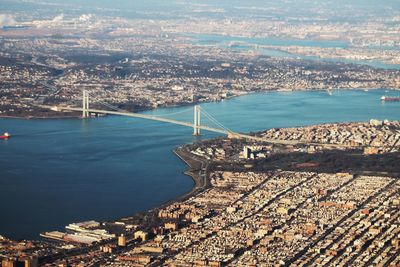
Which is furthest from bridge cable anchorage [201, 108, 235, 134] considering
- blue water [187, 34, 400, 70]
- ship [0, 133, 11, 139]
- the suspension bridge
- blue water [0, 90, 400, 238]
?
blue water [187, 34, 400, 70]

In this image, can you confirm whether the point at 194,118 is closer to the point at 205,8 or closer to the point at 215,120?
the point at 215,120

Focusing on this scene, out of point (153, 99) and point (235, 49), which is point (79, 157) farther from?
point (235, 49)

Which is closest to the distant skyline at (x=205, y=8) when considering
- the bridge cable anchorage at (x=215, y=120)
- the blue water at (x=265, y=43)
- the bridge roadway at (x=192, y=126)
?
the blue water at (x=265, y=43)

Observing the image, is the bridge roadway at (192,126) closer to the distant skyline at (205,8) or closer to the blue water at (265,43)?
the blue water at (265,43)

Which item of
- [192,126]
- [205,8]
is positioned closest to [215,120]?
[192,126]

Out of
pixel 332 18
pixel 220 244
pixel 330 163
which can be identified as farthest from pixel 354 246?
pixel 332 18

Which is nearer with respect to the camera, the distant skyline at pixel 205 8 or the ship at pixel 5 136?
the ship at pixel 5 136

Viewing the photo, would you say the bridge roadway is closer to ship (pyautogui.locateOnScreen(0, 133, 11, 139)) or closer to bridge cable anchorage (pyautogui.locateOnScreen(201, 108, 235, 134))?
bridge cable anchorage (pyautogui.locateOnScreen(201, 108, 235, 134))

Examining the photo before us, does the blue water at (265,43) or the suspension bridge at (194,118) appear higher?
the suspension bridge at (194,118)
